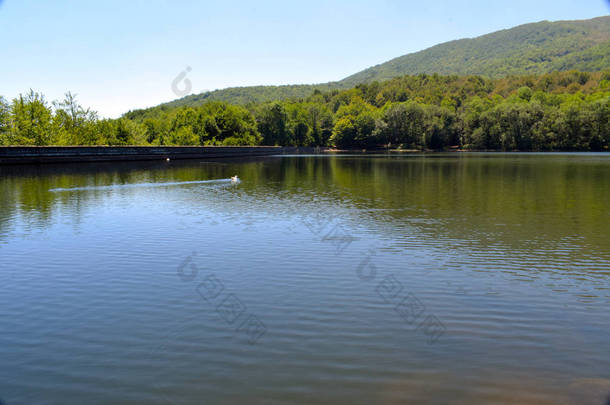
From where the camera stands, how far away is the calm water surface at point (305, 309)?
247 inches

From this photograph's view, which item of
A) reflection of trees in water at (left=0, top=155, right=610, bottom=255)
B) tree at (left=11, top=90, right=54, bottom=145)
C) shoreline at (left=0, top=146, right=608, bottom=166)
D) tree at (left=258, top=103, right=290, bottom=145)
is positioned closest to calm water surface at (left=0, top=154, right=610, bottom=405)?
reflection of trees in water at (left=0, top=155, right=610, bottom=255)

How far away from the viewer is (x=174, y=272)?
11789 mm

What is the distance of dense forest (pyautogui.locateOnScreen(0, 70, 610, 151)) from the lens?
77413 millimetres

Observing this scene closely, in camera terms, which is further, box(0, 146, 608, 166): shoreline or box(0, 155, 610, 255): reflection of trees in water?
box(0, 146, 608, 166): shoreline

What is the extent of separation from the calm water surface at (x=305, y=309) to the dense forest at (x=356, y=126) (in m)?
65.8

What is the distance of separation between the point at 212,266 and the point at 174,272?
3.43 feet

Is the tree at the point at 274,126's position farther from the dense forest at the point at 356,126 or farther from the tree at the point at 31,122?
the tree at the point at 31,122

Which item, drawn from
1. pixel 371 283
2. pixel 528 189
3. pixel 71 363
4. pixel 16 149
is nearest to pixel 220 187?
pixel 528 189

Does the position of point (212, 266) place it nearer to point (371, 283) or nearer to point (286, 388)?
point (371, 283)

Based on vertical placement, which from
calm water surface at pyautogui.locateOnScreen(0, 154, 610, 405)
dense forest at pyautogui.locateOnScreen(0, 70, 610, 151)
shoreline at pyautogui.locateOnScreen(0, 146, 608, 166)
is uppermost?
dense forest at pyautogui.locateOnScreen(0, 70, 610, 151)

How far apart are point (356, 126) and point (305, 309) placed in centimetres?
16009

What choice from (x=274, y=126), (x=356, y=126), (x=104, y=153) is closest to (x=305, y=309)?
(x=104, y=153)

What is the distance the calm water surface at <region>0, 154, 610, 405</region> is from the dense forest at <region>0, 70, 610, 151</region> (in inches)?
2591

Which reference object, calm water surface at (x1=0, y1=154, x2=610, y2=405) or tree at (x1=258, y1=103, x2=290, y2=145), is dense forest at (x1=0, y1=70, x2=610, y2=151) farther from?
calm water surface at (x1=0, y1=154, x2=610, y2=405)
